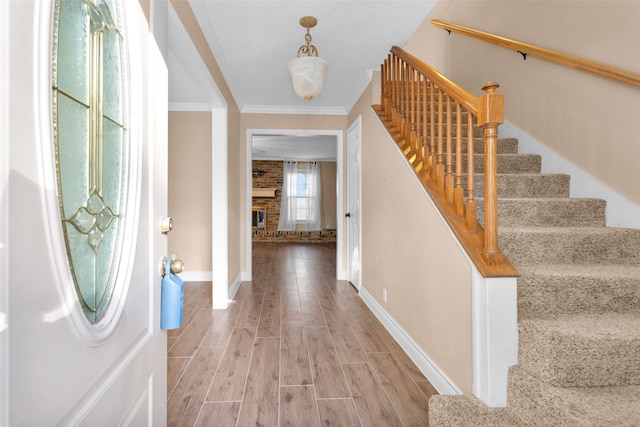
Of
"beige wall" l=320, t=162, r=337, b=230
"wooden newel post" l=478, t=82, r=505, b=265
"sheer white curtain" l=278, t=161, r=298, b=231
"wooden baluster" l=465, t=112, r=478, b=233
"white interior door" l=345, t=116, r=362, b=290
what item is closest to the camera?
"wooden newel post" l=478, t=82, r=505, b=265

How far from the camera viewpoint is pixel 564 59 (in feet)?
7.01

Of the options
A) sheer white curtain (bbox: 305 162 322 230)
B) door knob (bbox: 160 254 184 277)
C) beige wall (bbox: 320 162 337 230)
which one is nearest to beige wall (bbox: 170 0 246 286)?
door knob (bbox: 160 254 184 277)

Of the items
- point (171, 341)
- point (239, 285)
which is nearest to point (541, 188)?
point (171, 341)

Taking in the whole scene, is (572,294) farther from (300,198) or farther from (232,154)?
(300,198)

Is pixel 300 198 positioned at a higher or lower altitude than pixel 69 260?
higher

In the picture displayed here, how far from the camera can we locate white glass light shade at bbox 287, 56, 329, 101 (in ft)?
7.66

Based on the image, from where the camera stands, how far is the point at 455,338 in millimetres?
1681

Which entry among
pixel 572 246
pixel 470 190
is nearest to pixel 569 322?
pixel 572 246

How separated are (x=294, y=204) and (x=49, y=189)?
895 centimetres

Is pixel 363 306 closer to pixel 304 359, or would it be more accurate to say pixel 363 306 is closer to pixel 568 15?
pixel 304 359

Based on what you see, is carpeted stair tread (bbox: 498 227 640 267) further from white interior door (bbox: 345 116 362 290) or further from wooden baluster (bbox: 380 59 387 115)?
white interior door (bbox: 345 116 362 290)

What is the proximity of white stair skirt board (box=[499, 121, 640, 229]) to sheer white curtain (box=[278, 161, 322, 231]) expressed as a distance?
6.89 meters

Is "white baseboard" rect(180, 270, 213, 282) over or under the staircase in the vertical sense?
under

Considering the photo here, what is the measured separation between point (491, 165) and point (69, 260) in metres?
1.54
